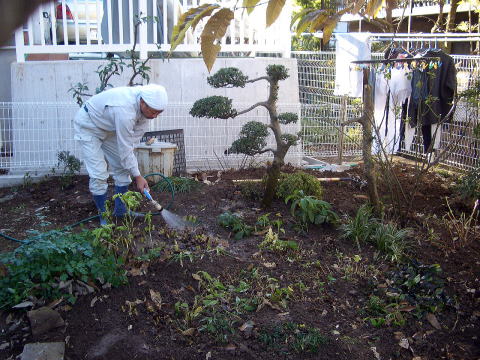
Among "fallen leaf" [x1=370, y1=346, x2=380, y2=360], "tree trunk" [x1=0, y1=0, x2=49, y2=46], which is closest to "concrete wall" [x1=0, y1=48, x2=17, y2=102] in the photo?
"fallen leaf" [x1=370, y1=346, x2=380, y2=360]

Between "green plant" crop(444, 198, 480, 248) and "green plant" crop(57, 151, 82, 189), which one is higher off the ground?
"green plant" crop(57, 151, 82, 189)

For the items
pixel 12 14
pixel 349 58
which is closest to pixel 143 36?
pixel 349 58

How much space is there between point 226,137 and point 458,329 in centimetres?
482

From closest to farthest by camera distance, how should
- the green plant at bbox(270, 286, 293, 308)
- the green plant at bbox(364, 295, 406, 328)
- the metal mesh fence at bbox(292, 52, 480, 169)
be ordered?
the green plant at bbox(364, 295, 406, 328)
the green plant at bbox(270, 286, 293, 308)
the metal mesh fence at bbox(292, 52, 480, 169)

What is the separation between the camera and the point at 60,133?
7.66 m

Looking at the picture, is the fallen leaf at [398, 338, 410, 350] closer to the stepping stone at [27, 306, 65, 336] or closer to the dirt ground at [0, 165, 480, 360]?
the dirt ground at [0, 165, 480, 360]

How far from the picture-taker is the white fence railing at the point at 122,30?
26.0 feet

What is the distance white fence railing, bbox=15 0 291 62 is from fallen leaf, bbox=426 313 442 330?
5015 millimetres

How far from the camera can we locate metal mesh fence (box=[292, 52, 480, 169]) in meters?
7.50

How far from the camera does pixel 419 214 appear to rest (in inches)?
236

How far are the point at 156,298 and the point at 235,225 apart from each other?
146 centimetres

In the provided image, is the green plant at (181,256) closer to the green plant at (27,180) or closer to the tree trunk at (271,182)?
the tree trunk at (271,182)

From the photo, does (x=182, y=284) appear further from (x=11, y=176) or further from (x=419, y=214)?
(x=11, y=176)

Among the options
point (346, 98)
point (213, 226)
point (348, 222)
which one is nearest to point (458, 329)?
point (348, 222)
